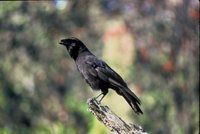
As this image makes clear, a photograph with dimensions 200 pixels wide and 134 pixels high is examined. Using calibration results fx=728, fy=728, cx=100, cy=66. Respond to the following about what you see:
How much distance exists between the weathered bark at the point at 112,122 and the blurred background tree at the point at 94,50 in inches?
415

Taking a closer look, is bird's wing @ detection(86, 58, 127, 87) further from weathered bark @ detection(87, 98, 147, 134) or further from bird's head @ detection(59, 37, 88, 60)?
weathered bark @ detection(87, 98, 147, 134)

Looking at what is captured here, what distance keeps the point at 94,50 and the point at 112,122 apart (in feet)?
68.9

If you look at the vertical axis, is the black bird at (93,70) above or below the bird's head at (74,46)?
below

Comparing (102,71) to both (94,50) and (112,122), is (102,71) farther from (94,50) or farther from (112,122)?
(94,50)

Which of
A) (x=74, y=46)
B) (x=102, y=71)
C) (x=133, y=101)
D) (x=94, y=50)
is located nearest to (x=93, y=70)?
(x=102, y=71)

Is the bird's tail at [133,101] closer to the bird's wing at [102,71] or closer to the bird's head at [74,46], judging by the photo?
the bird's wing at [102,71]

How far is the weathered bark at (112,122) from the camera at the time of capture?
814cm

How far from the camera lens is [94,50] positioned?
29266mm

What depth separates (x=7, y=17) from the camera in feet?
77.9

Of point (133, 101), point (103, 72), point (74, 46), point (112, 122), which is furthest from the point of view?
point (74, 46)

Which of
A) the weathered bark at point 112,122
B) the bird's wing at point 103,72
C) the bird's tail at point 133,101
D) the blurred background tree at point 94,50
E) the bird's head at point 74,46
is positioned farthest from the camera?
the blurred background tree at point 94,50

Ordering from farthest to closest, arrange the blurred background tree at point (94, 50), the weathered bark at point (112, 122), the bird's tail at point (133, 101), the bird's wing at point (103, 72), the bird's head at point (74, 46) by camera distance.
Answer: the blurred background tree at point (94, 50) < the bird's head at point (74, 46) < the bird's wing at point (103, 72) < the bird's tail at point (133, 101) < the weathered bark at point (112, 122)

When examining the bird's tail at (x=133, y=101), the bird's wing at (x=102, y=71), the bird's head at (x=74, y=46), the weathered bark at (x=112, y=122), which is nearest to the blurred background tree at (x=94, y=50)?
the bird's head at (x=74, y=46)

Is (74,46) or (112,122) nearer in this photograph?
(112,122)
